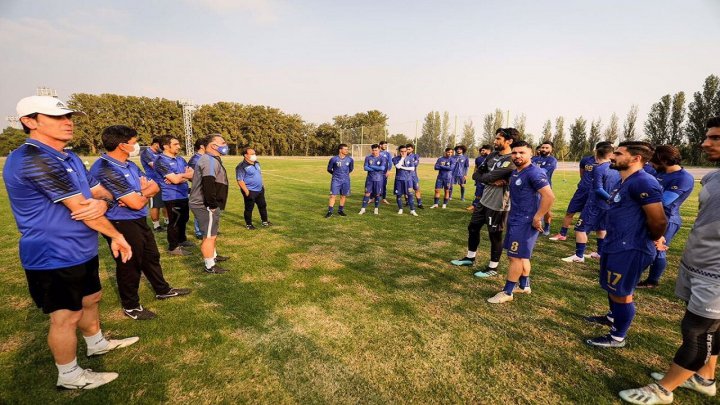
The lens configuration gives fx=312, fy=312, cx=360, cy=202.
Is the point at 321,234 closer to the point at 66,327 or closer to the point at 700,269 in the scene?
the point at 66,327

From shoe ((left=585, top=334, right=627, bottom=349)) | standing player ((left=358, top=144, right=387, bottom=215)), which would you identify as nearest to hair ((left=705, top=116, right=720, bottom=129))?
shoe ((left=585, top=334, right=627, bottom=349))

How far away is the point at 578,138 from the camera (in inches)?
1962

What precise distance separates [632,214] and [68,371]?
17.3 ft

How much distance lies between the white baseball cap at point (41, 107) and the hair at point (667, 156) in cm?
663

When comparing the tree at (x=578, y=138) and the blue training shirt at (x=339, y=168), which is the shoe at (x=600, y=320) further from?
the tree at (x=578, y=138)

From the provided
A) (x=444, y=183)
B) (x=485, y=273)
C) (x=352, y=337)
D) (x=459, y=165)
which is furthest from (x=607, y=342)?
(x=459, y=165)

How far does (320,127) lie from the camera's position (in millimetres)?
66750

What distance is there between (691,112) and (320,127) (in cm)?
5960

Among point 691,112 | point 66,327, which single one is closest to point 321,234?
point 66,327

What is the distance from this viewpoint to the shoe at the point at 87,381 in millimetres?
2627

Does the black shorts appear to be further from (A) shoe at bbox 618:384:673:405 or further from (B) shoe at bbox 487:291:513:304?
(A) shoe at bbox 618:384:673:405

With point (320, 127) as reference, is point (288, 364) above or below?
below

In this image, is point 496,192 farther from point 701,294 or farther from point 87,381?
point 87,381

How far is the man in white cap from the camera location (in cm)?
229
